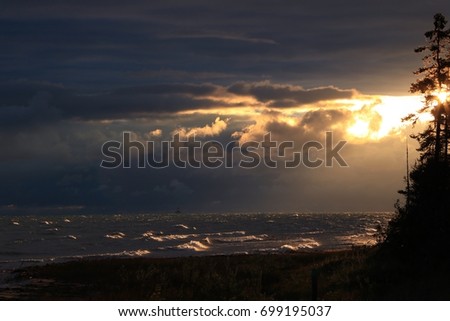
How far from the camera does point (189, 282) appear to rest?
1427 inches

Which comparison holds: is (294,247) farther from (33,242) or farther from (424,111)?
(424,111)

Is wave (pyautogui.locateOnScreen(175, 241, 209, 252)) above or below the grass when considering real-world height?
below

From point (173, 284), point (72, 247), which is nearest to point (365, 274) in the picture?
→ point (173, 284)

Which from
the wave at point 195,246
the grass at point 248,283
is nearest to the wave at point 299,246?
the wave at point 195,246

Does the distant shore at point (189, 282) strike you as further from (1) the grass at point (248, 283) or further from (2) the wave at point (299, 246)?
(2) the wave at point (299, 246)

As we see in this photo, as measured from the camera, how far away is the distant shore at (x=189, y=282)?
2834 cm

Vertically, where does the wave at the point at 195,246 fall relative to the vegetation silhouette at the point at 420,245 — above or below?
below

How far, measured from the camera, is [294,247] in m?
83.4

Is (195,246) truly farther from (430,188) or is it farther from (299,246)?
(430,188)

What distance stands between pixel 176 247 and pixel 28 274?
121 ft

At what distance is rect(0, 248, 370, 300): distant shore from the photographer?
28344 mm

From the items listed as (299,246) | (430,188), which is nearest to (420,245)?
(430,188)

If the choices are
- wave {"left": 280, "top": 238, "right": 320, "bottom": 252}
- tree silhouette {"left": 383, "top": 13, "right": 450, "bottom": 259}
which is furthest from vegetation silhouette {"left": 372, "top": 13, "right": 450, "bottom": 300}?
wave {"left": 280, "top": 238, "right": 320, "bottom": 252}

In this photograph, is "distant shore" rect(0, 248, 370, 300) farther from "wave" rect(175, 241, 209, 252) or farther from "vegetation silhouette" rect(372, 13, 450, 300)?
"wave" rect(175, 241, 209, 252)
